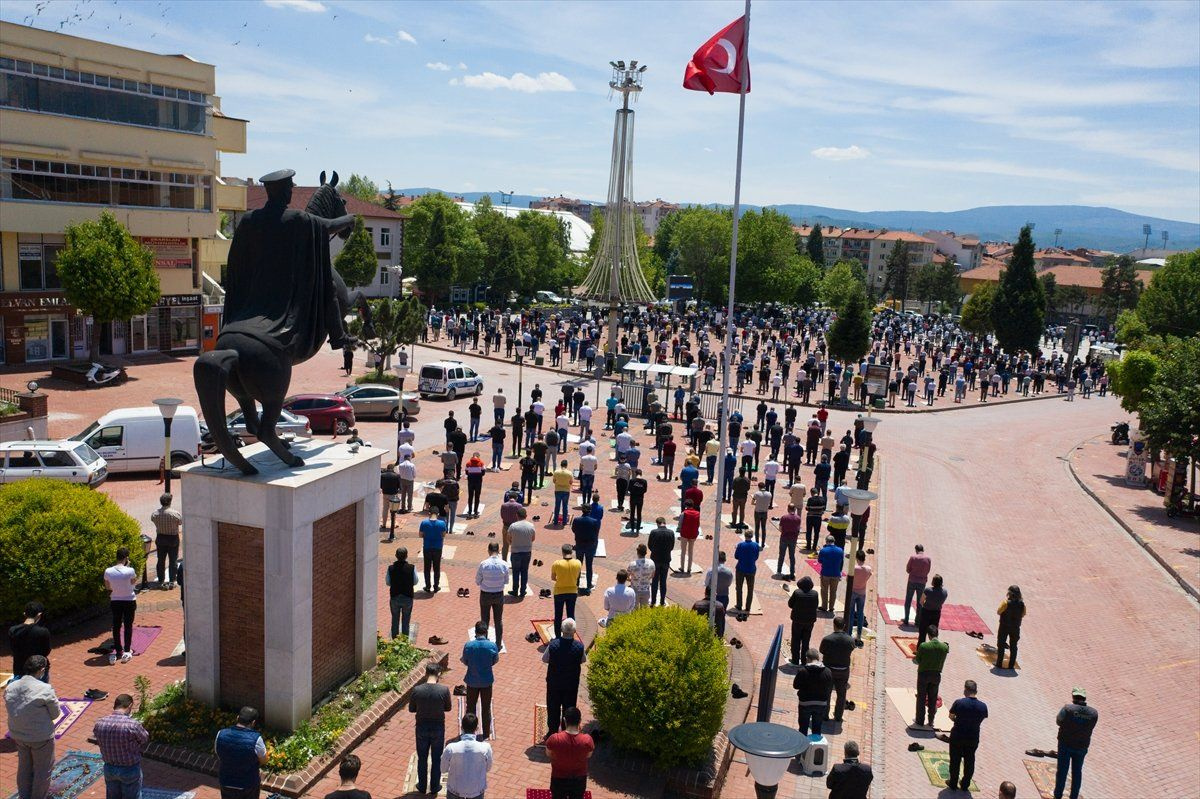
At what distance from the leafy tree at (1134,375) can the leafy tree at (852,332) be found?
1043 cm

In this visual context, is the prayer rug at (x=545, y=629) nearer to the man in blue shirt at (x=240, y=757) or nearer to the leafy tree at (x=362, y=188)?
the man in blue shirt at (x=240, y=757)

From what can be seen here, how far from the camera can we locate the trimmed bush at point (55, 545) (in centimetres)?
1176

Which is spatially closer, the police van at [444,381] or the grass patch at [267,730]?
the grass patch at [267,730]

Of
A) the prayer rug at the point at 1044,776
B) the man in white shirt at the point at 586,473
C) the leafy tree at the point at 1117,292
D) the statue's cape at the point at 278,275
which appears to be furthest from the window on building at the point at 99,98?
the leafy tree at the point at 1117,292

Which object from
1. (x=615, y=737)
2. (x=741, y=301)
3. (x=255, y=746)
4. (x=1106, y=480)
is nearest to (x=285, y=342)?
(x=255, y=746)

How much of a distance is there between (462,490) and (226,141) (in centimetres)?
2898

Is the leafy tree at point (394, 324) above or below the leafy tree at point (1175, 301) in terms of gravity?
below

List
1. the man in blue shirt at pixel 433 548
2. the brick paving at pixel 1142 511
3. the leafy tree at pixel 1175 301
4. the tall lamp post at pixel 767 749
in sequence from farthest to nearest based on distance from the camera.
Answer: the leafy tree at pixel 1175 301 → the brick paving at pixel 1142 511 → the man in blue shirt at pixel 433 548 → the tall lamp post at pixel 767 749

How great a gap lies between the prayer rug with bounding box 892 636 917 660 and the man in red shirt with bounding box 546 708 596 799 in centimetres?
736

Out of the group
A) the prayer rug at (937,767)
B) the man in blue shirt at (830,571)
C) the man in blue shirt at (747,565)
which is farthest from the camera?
the man in blue shirt at (830,571)

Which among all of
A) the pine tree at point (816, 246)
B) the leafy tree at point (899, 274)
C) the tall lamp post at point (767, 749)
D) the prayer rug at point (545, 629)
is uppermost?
the pine tree at point (816, 246)

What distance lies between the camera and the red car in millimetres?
25844

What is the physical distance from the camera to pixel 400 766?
9.76 m

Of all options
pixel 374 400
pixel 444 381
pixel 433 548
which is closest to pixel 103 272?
pixel 374 400
